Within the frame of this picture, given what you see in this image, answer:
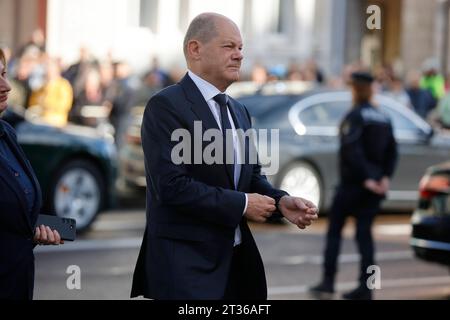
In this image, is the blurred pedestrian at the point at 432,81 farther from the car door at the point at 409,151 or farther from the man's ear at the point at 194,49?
the man's ear at the point at 194,49

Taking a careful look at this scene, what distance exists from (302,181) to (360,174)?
18.1 ft

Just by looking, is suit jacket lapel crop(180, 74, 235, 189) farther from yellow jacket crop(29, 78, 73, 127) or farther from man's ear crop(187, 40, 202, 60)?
yellow jacket crop(29, 78, 73, 127)

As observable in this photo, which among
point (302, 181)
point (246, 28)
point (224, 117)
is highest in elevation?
point (246, 28)

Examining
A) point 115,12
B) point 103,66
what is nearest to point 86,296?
point 103,66

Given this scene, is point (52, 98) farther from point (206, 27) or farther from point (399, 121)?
point (206, 27)

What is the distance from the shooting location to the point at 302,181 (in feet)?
51.3

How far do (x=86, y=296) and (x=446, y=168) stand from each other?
3240mm

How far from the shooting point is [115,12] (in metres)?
28.8

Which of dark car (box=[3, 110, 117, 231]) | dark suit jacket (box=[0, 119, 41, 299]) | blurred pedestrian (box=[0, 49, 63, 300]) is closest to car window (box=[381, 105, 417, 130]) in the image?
dark car (box=[3, 110, 117, 231])

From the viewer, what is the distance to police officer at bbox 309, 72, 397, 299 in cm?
1012

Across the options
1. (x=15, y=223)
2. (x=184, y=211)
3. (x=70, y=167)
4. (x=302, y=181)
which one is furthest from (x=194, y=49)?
(x=302, y=181)

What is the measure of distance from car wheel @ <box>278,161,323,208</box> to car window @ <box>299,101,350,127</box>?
0.66 m

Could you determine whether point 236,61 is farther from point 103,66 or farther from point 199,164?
point 103,66

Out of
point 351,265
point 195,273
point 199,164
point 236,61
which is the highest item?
point 236,61
